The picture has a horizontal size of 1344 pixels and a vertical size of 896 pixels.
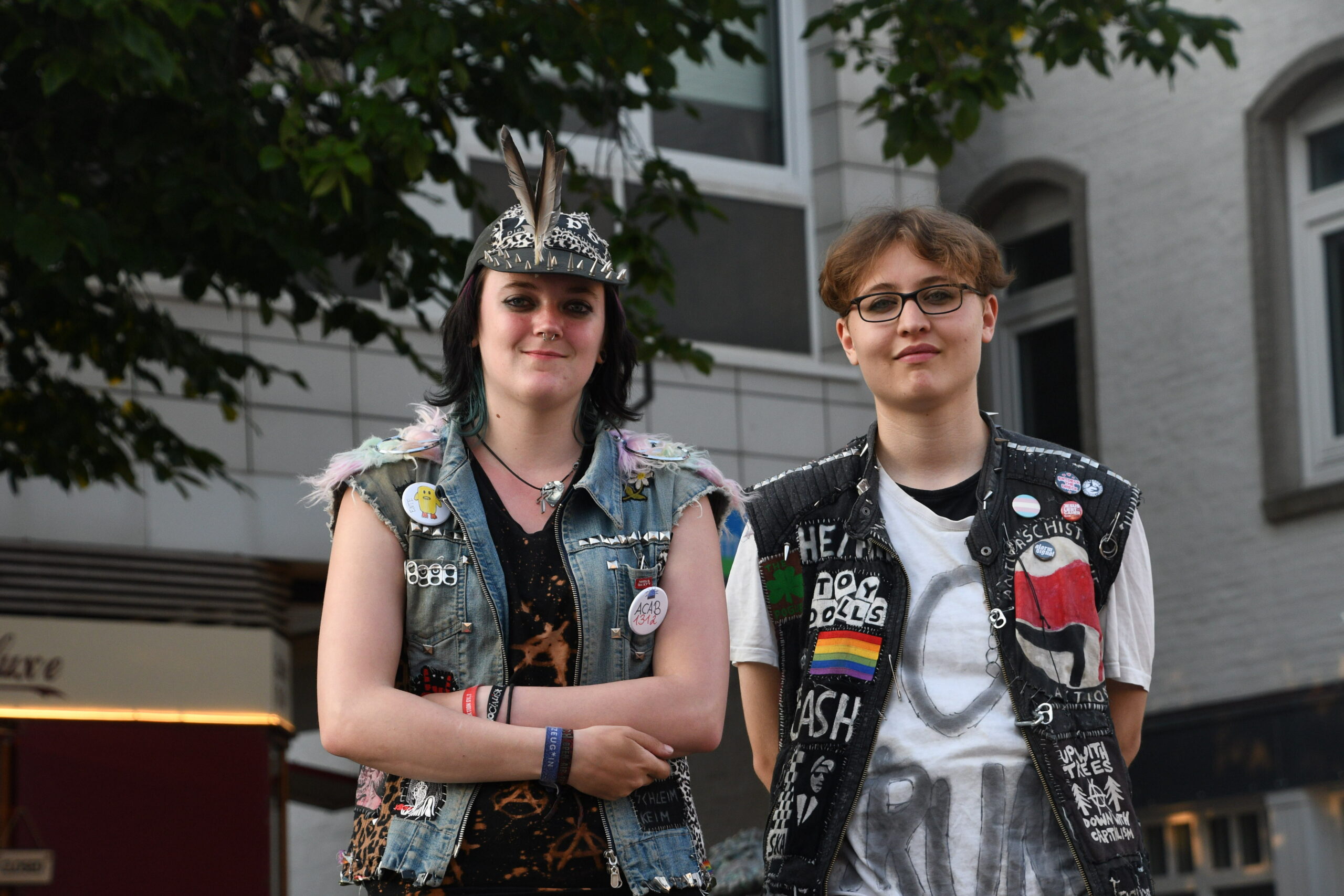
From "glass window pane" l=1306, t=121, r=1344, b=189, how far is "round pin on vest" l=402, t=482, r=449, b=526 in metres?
10.7

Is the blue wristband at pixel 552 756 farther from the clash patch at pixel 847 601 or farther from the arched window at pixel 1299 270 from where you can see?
the arched window at pixel 1299 270

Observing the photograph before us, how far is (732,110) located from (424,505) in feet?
36.3

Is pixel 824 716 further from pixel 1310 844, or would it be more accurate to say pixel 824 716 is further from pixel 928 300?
pixel 1310 844

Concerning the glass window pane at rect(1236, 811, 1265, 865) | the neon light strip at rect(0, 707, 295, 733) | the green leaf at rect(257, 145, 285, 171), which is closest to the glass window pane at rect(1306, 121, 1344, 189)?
the glass window pane at rect(1236, 811, 1265, 865)

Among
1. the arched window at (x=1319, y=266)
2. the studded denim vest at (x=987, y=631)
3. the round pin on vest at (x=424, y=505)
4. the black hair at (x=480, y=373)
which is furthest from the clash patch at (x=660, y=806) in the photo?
the arched window at (x=1319, y=266)

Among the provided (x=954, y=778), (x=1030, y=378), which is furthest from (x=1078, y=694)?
(x=1030, y=378)

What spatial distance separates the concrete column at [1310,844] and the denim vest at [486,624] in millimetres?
9594

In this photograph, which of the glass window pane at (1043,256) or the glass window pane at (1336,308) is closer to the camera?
the glass window pane at (1336,308)

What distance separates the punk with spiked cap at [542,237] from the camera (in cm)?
337

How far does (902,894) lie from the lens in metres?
3.58

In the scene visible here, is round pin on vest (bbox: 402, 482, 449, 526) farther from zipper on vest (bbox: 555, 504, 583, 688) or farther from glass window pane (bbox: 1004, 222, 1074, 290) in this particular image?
glass window pane (bbox: 1004, 222, 1074, 290)

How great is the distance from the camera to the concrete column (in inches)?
472

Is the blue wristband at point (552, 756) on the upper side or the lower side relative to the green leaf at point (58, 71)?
lower

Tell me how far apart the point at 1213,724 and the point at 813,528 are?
950 centimetres
